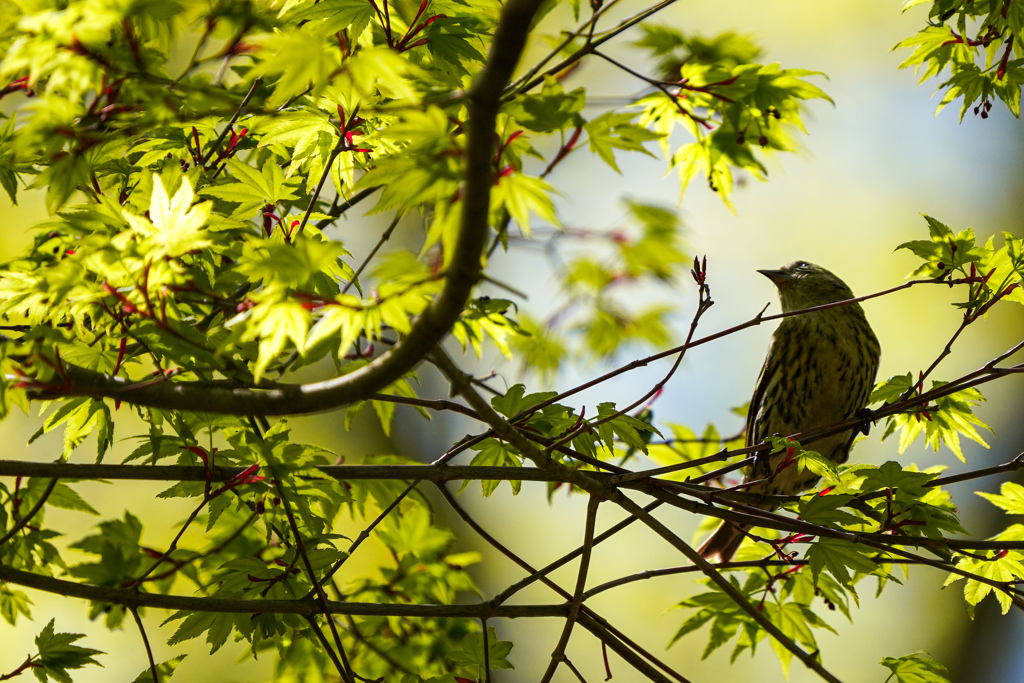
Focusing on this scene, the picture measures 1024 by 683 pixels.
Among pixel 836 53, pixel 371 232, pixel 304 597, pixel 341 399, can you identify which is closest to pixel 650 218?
pixel 341 399

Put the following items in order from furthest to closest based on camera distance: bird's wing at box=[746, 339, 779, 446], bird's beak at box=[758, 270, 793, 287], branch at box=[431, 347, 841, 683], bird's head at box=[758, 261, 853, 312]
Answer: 1. bird's beak at box=[758, 270, 793, 287]
2. bird's head at box=[758, 261, 853, 312]
3. bird's wing at box=[746, 339, 779, 446]
4. branch at box=[431, 347, 841, 683]

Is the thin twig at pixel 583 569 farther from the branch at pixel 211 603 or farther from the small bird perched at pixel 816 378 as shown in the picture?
the small bird perched at pixel 816 378

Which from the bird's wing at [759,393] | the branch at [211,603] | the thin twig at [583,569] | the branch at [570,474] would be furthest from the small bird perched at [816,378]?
the branch at [211,603]

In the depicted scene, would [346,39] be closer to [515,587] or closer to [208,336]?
[208,336]

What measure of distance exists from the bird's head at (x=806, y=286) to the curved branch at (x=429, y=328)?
3322 mm

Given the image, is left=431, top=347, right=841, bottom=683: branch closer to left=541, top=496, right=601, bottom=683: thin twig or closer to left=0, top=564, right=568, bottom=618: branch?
left=541, top=496, right=601, bottom=683: thin twig

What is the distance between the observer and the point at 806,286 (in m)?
4.68

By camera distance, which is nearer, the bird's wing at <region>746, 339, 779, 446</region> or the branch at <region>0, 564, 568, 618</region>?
the branch at <region>0, 564, 568, 618</region>

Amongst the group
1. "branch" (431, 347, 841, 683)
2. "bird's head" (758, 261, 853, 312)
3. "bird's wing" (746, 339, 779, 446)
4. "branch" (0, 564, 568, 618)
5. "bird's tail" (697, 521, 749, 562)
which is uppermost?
"bird's head" (758, 261, 853, 312)

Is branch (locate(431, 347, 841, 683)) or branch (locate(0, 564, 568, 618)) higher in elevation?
branch (locate(431, 347, 841, 683))

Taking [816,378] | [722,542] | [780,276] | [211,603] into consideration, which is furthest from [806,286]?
[211,603]

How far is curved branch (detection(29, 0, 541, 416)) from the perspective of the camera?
1.47 meters

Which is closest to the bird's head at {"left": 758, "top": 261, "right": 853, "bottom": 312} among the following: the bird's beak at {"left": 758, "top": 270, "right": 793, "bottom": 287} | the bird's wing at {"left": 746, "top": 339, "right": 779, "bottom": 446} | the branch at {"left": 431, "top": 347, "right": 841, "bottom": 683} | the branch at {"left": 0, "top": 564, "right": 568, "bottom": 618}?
the bird's beak at {"left": 758, "top": 270, "right": 793, "bottom": 287}

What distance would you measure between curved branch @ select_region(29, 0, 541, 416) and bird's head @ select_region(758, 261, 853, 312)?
332 cm
